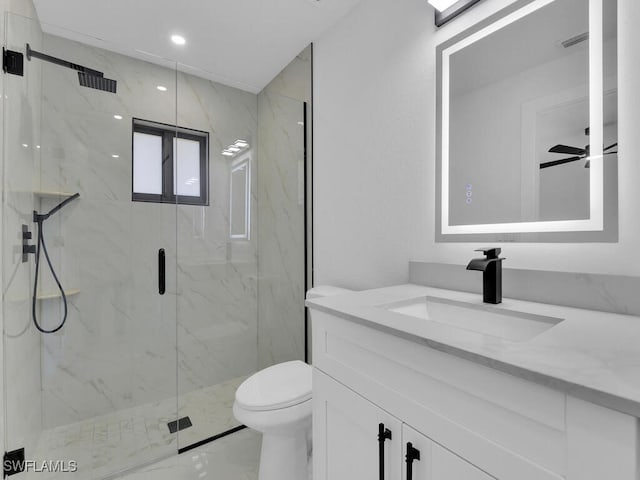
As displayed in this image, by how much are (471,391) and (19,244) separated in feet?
6.59

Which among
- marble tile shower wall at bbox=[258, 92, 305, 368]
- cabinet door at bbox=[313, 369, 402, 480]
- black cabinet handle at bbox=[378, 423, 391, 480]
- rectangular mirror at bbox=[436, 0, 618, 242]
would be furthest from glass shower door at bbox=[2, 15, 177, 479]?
rectangular mirror at bbox=[436, 0, 618, 242]

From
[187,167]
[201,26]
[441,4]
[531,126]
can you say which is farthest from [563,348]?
[201,26]

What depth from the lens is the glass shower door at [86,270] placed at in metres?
1.51

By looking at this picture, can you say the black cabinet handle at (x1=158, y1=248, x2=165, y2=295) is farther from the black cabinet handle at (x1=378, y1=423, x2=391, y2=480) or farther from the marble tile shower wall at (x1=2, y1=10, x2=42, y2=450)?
the black cabinet handle at (x1=378, y1=423, x2=391, y2=480)

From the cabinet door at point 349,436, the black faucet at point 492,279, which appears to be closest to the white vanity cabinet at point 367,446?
the cabinet door at point 349,436

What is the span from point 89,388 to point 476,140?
2491 mm

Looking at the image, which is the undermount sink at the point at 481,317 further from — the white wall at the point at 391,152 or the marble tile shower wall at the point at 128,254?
the marble tile shower wall at the point at 128,254

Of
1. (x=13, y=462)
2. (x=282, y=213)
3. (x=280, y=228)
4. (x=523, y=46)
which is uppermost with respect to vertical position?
(x=523, y=46)

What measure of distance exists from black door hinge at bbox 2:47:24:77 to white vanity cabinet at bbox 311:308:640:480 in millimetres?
1753

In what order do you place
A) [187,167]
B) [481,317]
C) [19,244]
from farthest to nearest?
[187,167]
[19,244]
[481,317]

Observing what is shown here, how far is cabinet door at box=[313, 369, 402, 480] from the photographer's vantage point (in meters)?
0.77

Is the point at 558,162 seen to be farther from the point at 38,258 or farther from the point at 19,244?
the point at 38,258

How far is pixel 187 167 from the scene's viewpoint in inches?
84.7

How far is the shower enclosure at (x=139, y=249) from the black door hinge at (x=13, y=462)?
4 centimetres
